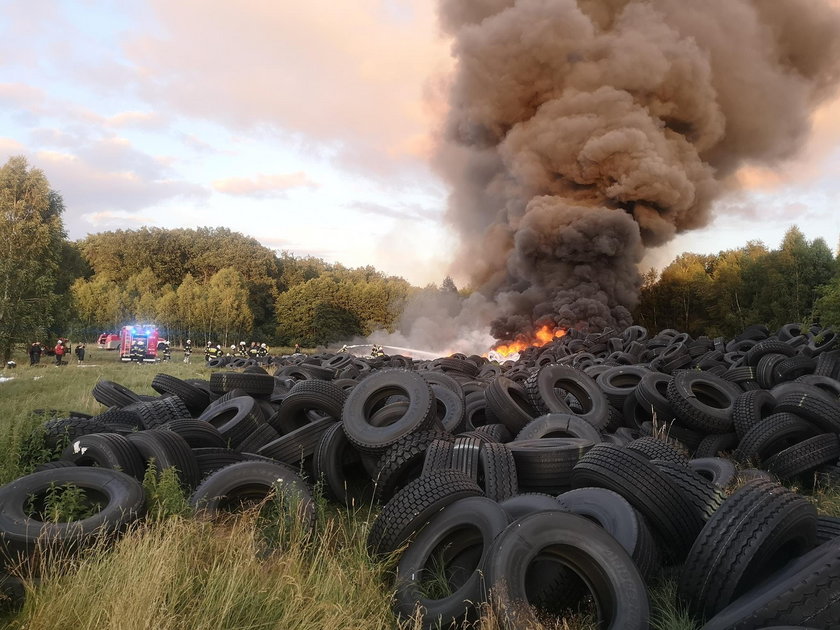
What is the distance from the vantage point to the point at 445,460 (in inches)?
225

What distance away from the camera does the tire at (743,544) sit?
379 centimetres

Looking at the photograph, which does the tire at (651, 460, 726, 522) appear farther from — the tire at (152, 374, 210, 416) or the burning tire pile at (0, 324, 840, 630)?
the tire at (152, 374, 210, 416)

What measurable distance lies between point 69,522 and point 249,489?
157 centimetres

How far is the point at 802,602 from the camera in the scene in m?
3.22

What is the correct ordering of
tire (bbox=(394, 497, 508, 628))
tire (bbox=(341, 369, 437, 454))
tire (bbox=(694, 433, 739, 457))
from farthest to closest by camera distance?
tire (bbox=(694, 433, 739, 457))
tire (bbox=(341, 369, 437, 454))
tire (bbox=(394, 497, 508, 628))

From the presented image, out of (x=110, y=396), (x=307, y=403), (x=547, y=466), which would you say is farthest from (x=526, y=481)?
(x=110, y=396)

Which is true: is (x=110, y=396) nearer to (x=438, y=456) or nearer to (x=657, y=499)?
(x=438, y=456)

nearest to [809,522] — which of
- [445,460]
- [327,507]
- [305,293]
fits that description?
[445,460]

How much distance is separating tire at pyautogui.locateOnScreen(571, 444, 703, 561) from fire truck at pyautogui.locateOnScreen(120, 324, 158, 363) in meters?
37.7

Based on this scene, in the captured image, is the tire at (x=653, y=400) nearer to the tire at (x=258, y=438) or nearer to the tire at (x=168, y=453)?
the tire at (x=258, y=438)

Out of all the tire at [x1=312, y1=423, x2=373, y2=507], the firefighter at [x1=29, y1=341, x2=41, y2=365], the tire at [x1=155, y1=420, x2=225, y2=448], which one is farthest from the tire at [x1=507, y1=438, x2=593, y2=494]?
the firefighter at [x1=29, y1=341, x2=41, y2=365]

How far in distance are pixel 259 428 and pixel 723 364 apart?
35.6 feet

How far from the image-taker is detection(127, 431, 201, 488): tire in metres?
6.04

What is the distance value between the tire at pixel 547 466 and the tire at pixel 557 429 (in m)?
1.60
